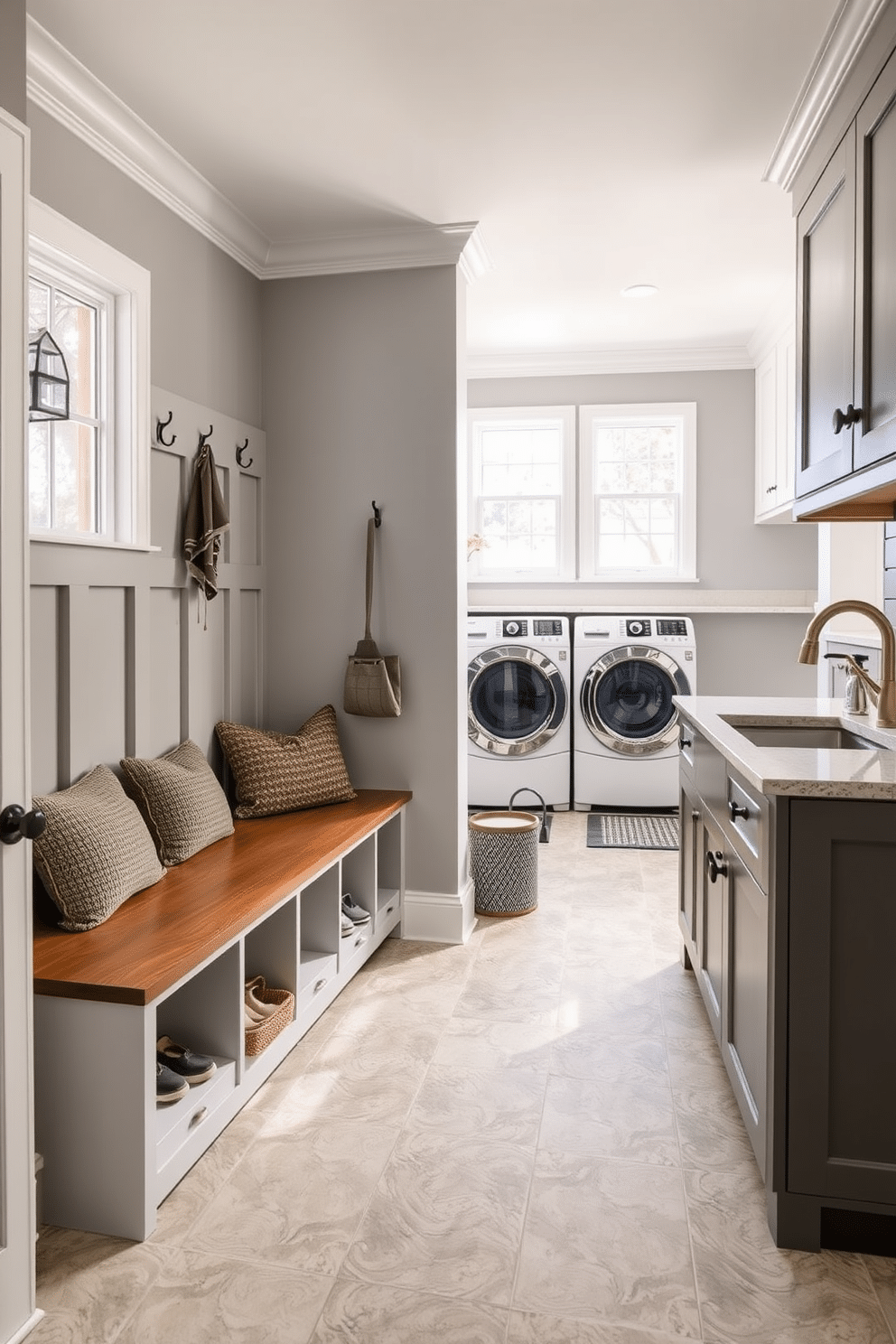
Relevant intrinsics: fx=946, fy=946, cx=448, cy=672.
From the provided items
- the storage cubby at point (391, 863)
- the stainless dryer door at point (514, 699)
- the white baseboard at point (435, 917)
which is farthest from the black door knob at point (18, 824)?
the stainless dryer door at point (514, 699)

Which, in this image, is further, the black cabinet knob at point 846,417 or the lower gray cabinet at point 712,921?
the lower gray cabinet at point 712,921

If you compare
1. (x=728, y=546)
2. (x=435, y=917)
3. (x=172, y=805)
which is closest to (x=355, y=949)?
(x=435, y=917)

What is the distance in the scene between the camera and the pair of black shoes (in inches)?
77.2

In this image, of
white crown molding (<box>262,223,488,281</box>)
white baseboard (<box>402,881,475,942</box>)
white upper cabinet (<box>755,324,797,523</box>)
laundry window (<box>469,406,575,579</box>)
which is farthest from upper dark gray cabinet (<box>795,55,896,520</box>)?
laundry window (<box>469,406,575,579</box>)

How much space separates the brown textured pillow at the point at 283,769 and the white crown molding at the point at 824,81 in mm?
2266

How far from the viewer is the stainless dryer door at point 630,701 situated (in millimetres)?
5152

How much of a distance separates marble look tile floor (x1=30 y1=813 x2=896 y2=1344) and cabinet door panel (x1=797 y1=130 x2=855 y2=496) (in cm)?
155

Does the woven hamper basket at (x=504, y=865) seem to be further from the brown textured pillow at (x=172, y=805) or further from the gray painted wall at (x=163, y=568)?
the brown textured pillow at (x=172, y=805)

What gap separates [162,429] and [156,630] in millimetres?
582

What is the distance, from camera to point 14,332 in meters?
1.49

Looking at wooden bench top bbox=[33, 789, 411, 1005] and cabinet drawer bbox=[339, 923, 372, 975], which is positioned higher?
wooden bench top bbox=[33, 789, 411, 1005]

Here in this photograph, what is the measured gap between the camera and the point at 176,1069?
2068mm

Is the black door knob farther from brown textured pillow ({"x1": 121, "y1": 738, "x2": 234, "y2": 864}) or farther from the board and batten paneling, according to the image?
brown textured pillow ({"x1": 121, "y1": 738, "x2": 234, "y2": 864})

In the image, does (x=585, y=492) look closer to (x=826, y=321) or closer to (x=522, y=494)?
(x=522, y=494)
